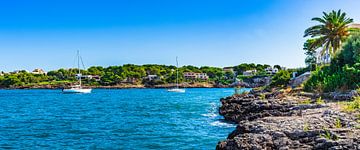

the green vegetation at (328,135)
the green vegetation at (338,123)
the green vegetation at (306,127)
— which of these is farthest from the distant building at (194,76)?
the green vegetation at (328,135)

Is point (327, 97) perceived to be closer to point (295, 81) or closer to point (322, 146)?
point (322, 146)

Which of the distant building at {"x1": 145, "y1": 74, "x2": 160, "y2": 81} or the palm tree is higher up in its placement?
the palm tree

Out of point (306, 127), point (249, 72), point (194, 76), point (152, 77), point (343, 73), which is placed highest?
point (249, 72)

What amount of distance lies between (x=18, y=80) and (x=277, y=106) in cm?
19063

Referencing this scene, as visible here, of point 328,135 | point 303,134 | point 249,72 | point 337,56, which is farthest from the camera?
point 249,72

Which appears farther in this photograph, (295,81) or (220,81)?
(220,81)

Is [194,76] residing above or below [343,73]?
above

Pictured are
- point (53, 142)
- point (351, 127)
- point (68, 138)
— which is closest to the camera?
point (351, 127)

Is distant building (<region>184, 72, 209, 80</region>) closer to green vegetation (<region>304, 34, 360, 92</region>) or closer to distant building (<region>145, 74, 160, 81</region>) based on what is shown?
distant building (<region>145, 74, 160, 81</region>)

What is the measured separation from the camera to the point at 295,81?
5306 cm

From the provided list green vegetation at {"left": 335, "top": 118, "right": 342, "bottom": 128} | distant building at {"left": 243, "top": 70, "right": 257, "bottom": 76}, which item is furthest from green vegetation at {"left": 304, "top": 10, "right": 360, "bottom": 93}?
distant building at {"left": 243, "top": 70, "right": 257, "bottom": 76}

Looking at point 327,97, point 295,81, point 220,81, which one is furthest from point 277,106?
point 220,81

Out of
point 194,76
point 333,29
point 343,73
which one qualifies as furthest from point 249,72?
point 343,73

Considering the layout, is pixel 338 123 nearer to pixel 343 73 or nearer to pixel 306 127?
pixel 306 127
